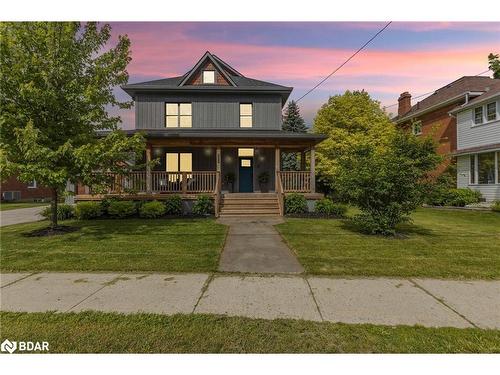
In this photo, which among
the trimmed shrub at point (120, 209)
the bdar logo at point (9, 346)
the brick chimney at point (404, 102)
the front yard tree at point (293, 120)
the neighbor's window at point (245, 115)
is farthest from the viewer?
the front yard tree at point (293, 120)

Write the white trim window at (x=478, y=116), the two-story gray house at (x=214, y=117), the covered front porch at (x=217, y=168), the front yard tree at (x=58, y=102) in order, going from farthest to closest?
the white trim window at (x=478, y=116)
the two-story gray house at (x=214, y=117)
the covered front porch at (x=217, y=168)
the front yard tree at (x=58, y=102)

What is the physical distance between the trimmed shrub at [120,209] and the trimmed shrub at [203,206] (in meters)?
2.76

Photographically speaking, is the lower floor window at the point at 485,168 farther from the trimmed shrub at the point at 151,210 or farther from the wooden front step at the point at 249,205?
the trimmed shrub at the point at 151,210

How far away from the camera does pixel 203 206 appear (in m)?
12.4

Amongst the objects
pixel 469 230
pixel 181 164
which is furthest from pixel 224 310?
pixel 181 164

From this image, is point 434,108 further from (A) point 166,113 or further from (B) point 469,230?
(A) point 166,113

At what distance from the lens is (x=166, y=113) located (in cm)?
1645

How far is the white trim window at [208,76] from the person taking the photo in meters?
17.0

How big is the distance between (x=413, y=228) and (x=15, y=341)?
426 inches

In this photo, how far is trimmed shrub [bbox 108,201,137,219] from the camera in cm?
1175

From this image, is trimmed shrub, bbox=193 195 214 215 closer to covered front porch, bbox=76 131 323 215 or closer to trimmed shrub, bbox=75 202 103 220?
covered front porch, bbox=76 131 323 215

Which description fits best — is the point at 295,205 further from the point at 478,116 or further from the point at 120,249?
the point at 478,116

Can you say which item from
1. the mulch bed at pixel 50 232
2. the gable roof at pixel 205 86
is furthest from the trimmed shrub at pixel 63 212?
the gable roof at pixel 205 86

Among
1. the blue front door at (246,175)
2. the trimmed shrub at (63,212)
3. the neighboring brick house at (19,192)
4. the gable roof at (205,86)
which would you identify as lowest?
the trimmed shrub at (63,212)
